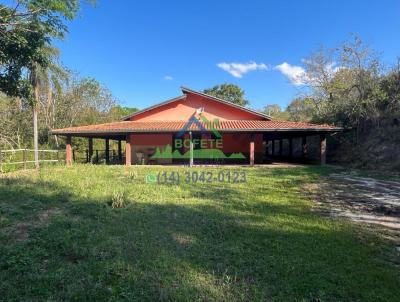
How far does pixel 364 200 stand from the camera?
773 centimetres

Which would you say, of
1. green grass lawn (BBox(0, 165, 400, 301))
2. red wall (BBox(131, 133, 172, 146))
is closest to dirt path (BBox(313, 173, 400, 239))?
green grass lawn (BBox(0, 165, 400, 301))

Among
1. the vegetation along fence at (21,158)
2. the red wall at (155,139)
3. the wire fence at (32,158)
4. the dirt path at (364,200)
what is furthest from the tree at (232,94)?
the dirt path at (364,200)

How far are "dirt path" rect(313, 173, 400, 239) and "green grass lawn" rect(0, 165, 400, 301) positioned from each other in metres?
0.72

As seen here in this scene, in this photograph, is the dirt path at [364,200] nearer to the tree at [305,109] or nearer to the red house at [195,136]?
the red house at [195,136]

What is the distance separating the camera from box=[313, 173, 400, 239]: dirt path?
5945 millimetres

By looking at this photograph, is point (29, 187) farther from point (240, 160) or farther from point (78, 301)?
point (240, 160)

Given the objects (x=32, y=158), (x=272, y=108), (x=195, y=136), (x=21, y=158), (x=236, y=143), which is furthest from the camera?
(x=272, y=108)

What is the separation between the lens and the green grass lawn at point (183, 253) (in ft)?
10.0

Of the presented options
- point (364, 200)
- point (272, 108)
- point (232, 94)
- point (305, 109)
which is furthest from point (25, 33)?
point (272, 108)

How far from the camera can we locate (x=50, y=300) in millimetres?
2836

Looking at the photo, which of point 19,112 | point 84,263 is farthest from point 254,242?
point 19,112

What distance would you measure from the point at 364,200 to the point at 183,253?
597 cm

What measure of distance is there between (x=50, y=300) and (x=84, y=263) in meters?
0.79

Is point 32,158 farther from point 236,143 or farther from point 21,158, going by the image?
point 236,143
